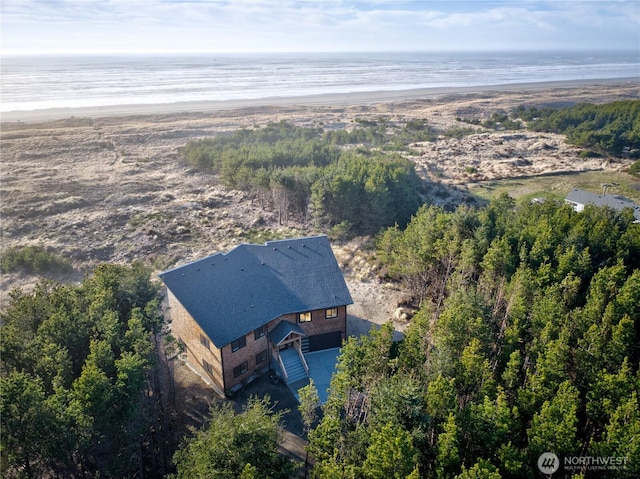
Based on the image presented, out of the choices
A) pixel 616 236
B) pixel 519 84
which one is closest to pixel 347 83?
pixel 519 84

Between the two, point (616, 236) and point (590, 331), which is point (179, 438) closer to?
point (590, 331)

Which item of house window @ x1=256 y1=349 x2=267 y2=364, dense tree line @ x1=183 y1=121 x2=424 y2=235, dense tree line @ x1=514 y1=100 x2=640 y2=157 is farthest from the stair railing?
dense tree line @ x1=514 y1=100 x2=640 y2=157

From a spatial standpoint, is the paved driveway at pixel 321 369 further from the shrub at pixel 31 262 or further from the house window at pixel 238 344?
the shrub at pixel 31 262

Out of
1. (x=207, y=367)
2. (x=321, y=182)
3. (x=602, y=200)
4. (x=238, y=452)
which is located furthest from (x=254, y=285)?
(x=602, y=200)

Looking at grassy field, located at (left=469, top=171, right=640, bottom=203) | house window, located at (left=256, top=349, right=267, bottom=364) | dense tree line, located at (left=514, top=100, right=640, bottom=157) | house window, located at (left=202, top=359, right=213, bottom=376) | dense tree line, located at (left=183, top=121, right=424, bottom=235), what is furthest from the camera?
dense tree line, located at (left=514, top=100, right=640, bottom=157)

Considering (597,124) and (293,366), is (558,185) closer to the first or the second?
(597,124)

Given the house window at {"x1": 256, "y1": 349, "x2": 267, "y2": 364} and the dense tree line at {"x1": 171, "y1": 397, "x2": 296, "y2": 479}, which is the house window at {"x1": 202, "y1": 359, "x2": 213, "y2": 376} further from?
the dense tree line at {"x1": 171, "y1": 397, "x2": 296, "y2": 479}
